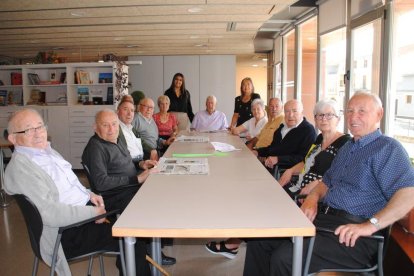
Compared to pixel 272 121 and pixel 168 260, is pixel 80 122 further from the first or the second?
pixel 168 260

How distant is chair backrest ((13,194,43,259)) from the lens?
6.01 ft

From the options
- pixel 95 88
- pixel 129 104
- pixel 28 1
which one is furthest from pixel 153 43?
pixel 129 104

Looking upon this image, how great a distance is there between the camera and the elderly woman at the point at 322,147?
8.42 feet

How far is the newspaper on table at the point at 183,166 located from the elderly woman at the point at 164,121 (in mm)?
2284

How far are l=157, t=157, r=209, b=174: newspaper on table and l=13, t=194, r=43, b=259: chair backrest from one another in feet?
2.91

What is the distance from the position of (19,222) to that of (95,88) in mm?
3491

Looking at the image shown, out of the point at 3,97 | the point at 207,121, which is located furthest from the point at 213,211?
the point at 3,97

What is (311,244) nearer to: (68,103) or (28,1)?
(28,1)

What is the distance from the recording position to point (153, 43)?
7746mm

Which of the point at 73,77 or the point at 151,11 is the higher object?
the point at 151,11

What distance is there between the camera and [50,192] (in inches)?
79.4

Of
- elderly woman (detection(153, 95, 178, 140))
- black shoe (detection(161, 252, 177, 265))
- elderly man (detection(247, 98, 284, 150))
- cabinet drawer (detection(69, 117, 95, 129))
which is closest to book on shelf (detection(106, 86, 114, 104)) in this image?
cabinet drawer (detection(69, 117, 95, 129))

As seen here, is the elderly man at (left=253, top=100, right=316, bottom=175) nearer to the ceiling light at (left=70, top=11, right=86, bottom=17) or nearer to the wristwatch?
the wristwatch

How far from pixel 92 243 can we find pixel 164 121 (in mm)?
3390
